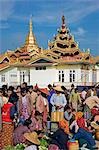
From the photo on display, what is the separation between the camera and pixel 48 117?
29.8 feet

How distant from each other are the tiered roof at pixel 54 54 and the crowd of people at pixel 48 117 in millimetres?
21949

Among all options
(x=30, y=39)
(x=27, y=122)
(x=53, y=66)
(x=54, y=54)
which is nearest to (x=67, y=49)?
(x=54, y=54)

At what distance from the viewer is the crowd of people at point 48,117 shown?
666cm

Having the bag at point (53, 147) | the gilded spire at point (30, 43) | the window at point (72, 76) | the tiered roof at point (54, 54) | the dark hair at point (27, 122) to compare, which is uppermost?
the gilded spire at point (30, 43)

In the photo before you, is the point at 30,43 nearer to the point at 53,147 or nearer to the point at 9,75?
the point at 9,75

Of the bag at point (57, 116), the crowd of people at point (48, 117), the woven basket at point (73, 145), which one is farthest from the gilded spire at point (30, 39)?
the woven basket at point (73, 145)

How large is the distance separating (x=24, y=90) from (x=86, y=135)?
2739 millimetres

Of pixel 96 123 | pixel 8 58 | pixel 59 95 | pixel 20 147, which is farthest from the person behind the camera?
pixel 8 58

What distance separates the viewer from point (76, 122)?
25.9 ft

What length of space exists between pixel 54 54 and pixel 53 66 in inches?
72.0

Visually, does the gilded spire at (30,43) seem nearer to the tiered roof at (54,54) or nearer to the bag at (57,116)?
the tiered roof at (54,54)

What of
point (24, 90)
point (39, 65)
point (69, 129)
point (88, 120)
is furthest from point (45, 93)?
point (39, 65)

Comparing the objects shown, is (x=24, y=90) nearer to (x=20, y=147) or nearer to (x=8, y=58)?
(x=20, y=147)

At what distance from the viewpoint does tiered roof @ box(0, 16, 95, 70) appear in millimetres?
31984
